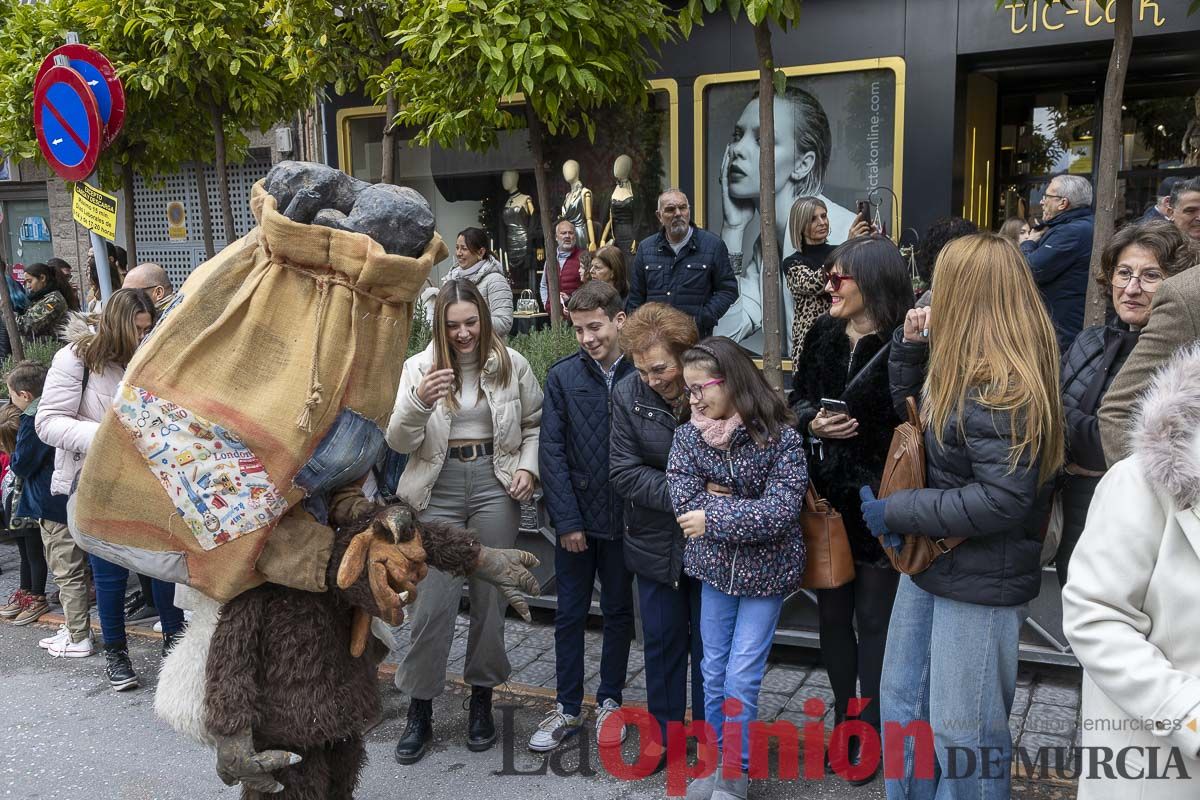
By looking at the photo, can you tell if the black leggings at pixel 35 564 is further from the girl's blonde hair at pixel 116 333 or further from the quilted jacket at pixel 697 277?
the quilted jacket at pixel 697 277

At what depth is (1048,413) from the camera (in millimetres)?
2674

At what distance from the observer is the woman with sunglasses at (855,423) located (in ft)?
11.1

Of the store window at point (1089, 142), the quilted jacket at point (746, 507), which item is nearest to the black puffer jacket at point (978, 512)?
the quilted jacket at point (746, 507)

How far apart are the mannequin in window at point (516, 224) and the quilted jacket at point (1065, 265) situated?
18.4 feet

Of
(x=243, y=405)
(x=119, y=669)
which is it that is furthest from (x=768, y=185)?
(x=119, y=669)

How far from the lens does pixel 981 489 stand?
8.84ft

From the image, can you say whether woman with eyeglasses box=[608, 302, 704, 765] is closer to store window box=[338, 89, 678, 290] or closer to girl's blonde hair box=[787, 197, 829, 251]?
girl's blonde hair box=[787, 197, 829, 251]

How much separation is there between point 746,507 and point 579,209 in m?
6.43

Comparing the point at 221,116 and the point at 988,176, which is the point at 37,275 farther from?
the point at 988,176

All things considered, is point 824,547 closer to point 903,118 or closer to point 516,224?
point 903,118

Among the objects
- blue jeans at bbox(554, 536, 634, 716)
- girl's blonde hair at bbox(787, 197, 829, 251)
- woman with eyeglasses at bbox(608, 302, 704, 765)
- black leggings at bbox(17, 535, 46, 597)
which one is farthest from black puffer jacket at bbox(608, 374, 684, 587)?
black leggings at bbox(17, 535, 46, 597)

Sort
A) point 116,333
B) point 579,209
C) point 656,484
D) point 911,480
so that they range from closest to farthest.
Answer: point 911,480 → point 656,484 → point 116,333 → point 579,209

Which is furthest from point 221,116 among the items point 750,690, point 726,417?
point 750,690

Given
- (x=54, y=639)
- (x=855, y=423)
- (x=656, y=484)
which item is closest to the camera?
(x=855, y=423)
